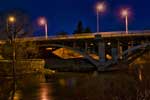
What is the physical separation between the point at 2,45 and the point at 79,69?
18154 mm

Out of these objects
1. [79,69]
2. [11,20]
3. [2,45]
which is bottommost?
[79,69]

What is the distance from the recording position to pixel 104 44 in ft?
251

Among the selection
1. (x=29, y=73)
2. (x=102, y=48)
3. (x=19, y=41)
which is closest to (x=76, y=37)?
(x=102, y=48)

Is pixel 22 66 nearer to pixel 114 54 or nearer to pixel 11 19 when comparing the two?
pixel 11 19

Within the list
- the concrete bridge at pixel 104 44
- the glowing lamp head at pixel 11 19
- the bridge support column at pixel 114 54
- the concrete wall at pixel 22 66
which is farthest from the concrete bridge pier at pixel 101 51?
the glowing lamp head at pixel 11 19

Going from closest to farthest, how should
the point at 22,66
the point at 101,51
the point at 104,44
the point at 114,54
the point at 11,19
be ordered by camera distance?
1. the point at 22,66
2. the point at 11,19
3. the point at 114,54
4. the point at 101,51
5. the point at 104,44

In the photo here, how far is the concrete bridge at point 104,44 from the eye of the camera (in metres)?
70.9

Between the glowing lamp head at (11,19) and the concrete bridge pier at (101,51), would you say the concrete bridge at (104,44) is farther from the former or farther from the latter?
the glowing lamp head at (11,19)

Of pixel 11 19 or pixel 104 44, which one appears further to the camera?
pixel 104 44

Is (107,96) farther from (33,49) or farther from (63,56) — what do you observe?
(63,56)

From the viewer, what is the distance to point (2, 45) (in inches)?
2913

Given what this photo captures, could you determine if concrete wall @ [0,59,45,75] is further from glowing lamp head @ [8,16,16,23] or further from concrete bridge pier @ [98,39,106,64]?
concrete bridge pier @ [98,39,106,64]

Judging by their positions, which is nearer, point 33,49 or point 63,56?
point 33,49

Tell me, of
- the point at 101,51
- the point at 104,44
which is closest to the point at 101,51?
the point at 101,51
